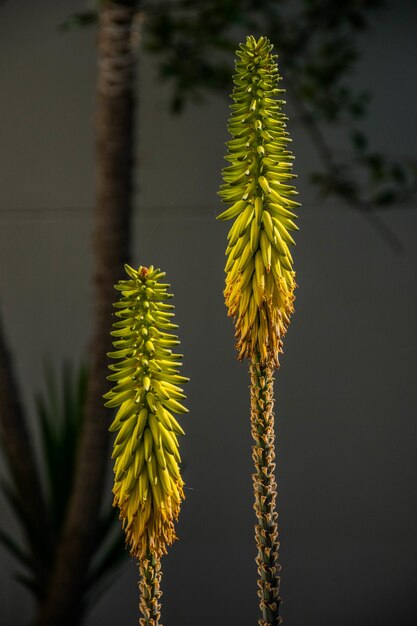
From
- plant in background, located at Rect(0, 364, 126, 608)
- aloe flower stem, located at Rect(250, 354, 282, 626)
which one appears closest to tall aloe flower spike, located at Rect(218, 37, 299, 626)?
aloe flower stem, located at Rect(250, 354, 282, 626)

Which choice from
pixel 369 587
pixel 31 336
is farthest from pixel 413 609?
pixel 31 336

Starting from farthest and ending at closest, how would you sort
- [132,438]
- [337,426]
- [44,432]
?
[337,426] → [44,432] → [132,438]

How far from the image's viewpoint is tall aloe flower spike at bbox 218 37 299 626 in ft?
1.70

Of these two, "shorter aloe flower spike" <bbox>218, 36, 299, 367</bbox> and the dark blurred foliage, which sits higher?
the dark blurred foliage

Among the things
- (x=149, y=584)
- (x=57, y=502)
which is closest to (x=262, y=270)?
(x=149, y=584)

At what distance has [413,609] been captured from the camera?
1.53 metres

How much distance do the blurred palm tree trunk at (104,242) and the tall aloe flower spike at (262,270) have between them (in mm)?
575

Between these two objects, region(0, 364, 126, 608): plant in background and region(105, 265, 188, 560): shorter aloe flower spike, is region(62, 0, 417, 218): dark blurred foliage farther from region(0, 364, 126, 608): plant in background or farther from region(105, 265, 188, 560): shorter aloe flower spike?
region(105, 265, 188, 560): shorter aloe flower spike

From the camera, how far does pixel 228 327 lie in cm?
142

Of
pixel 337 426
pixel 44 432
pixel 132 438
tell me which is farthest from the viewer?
pixel 337 426

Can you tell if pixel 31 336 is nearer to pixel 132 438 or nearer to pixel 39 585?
pixel 39 585

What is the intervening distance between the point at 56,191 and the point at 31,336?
0.22 meters

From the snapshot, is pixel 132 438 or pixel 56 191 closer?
pixel 132 438

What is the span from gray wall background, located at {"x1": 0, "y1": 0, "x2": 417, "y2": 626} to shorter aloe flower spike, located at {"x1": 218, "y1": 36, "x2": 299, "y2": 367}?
2.70 feet
